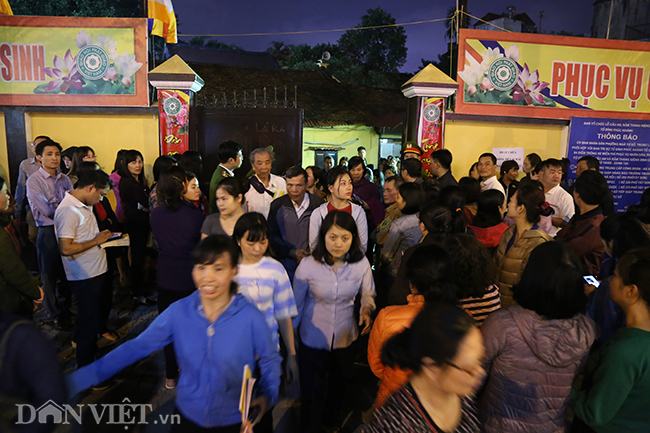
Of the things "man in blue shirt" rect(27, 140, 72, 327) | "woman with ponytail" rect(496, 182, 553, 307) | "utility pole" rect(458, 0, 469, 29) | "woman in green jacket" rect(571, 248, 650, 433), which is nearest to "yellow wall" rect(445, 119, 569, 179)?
"utility pole" rect(458, 0, 469, 29)

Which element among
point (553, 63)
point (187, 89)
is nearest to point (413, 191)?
point (187, 89)

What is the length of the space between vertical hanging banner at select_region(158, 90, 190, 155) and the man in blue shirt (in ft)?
6.84

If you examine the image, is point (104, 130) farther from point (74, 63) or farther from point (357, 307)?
point (357, 307)

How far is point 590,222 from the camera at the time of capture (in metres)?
3.58

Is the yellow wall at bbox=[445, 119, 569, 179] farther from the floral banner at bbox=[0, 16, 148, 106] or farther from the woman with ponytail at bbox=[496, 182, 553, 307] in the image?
the floral banner at bbox=[0, 16, 148, 106]

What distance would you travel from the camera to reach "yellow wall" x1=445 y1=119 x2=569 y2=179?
7.33 metres

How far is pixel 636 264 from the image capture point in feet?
6.18

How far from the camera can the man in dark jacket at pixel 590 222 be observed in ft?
11.6

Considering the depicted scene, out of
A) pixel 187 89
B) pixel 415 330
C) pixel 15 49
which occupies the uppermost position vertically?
pixel 15 49

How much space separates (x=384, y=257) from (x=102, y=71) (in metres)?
6.08

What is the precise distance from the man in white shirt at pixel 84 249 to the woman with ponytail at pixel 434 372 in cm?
294

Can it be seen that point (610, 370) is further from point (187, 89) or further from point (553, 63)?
point (553, 63)

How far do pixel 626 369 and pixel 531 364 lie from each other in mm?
367

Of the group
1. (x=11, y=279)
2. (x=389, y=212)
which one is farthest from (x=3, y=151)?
(x=389, y=212)
